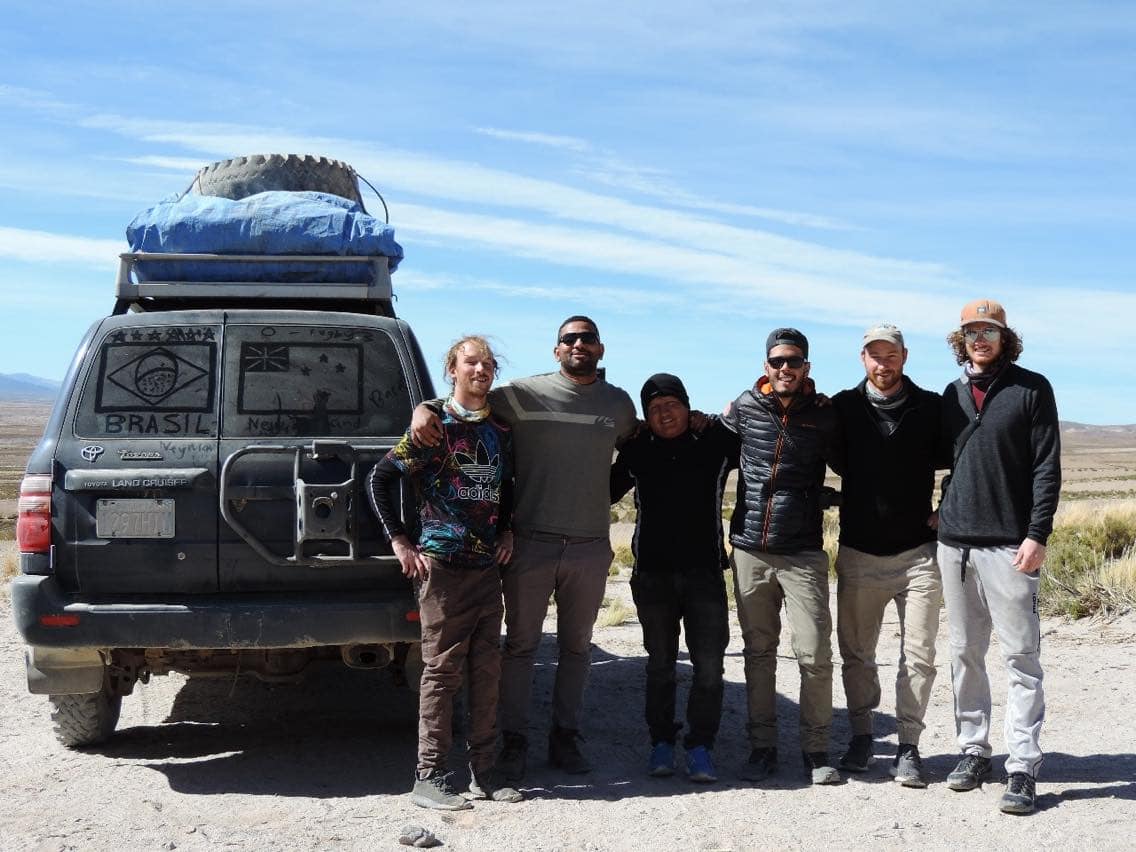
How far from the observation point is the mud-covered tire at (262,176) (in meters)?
7.34

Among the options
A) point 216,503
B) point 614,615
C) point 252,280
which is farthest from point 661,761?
point 614,615

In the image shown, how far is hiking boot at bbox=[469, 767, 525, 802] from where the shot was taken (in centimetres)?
530

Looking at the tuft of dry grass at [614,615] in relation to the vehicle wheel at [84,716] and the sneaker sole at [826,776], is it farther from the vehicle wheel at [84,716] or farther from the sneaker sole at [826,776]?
the vehicle wheel at [84,716]

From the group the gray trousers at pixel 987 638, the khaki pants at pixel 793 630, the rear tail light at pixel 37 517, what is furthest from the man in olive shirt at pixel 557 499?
the rear tail light at pixel 37 517

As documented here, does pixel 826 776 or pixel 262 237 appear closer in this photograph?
pixel 826 776

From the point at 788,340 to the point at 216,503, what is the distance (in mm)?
2675

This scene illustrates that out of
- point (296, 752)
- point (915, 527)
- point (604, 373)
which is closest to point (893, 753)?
point (915, 527)

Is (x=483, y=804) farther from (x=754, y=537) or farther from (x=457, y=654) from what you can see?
(x=754, y=537)

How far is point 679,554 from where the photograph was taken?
577 cm

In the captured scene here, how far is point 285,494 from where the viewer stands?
5258 millimetres

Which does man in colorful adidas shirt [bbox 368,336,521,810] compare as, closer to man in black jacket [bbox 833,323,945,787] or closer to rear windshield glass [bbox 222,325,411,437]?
rear windshield glass [bbox 222,325,411,437]

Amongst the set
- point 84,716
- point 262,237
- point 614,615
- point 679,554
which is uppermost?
point 262,237

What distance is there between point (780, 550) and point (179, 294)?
10.8 ft

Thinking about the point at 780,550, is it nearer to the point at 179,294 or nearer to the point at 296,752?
the point at 296,752
